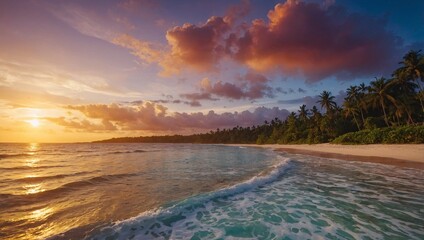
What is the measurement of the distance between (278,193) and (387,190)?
5.12 metres

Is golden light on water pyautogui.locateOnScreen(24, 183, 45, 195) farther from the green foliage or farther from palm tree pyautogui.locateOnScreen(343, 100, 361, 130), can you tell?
palm tree pyautogui.locateOnScreen(343, 100, 361, 130)

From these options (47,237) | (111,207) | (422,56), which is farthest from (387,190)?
(422,56)

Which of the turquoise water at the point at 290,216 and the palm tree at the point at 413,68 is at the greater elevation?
the palm tree at the point at 413,68

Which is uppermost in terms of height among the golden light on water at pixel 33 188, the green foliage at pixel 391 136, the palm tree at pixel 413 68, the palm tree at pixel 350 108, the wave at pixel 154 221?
the palm tree at pixel 413 68

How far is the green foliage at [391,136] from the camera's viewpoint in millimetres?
31636

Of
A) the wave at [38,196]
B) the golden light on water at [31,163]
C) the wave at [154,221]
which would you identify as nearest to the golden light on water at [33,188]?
the wave at [38,196]

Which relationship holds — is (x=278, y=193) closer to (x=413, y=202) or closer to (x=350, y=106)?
(x=413, y=202)

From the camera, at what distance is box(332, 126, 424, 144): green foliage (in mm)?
31636

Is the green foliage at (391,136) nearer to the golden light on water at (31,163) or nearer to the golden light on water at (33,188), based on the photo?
the golden light on water at (33,188)

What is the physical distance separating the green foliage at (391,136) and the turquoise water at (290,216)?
26890 mm

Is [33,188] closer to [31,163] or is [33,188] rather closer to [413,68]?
[31,163]

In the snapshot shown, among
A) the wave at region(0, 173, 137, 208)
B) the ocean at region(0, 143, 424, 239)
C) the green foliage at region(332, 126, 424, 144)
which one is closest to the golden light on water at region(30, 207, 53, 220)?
the ocean at region(0, 143, 424, 239)

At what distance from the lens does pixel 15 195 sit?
36.0 ft

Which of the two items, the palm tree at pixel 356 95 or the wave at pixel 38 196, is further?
the palm tree at pixel 356 95
